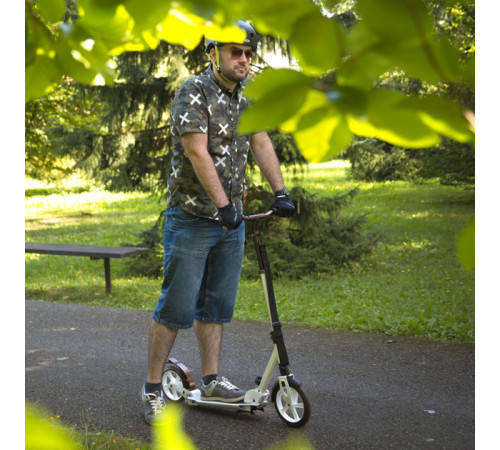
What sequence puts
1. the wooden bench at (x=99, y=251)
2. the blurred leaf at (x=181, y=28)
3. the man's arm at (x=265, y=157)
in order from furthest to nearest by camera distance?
the wooden bench at (x=99, y=251), the man's arm at (x=265, y=157), the blurred leaf at (x=181, y=28)

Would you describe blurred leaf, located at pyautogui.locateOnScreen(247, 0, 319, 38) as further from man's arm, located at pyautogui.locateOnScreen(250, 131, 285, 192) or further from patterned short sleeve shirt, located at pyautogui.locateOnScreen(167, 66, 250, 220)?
man's arm, located at pyautogui.locateOnScreen(250, 131, 285, 192)

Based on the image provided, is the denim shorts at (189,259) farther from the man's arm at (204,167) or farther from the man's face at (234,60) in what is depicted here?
the man's face at (234,60)

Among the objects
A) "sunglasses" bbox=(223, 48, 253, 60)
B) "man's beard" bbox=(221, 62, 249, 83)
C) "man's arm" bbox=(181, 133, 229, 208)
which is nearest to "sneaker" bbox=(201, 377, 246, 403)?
"man's arm" bbox=(181, 133, 229, 208)

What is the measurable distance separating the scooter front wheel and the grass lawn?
1.33 m

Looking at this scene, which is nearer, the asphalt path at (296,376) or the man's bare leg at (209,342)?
the asphalt path at (296,376)

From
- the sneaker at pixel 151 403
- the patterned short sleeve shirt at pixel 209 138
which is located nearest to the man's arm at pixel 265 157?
the patterned short sleeve shirt at pixel 209 138

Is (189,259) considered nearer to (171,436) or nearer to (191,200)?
(191,200)

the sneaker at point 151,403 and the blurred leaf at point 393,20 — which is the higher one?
the blurred leaf at point 393,20

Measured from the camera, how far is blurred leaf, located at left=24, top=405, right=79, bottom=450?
1.96 feet

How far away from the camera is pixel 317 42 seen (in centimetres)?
70

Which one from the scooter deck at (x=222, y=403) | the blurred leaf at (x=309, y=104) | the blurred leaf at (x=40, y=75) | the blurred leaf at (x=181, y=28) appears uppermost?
the blurred leaf at (x=181, y=28)

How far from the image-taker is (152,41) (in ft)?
3.58

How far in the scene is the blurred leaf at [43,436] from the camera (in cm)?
60

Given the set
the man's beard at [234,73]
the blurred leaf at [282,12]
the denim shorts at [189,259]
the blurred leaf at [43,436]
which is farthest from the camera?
the denim shorts at [189,259]
